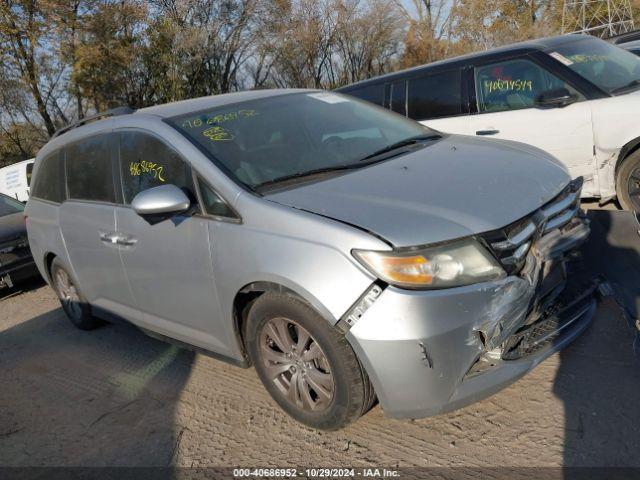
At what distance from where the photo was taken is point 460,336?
2.53m

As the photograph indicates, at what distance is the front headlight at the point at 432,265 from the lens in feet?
8.32

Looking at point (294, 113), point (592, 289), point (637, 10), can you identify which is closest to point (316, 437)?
point (592, 289)

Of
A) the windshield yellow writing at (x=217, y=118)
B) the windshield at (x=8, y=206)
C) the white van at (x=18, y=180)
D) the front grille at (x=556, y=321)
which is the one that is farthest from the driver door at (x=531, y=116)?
the white van at (x=18, y=180)

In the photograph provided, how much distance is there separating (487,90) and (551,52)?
0.66m

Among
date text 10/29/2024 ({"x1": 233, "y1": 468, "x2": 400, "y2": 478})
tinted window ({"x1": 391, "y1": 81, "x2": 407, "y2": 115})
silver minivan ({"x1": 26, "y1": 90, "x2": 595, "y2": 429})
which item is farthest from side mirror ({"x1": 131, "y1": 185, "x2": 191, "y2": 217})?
tinted window ({"x1": 391, "y1": 81, "x2": 407, "y2": 115})

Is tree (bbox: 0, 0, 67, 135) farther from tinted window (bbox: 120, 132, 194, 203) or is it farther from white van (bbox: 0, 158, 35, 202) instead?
tinted window (bbox: 120, 132, 194, 203)

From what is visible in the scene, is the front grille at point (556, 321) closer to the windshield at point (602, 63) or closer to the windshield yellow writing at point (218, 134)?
the windshield yellow writing at point (218, 134)

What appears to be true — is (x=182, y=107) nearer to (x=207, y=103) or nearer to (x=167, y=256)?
(x=207, y=103)

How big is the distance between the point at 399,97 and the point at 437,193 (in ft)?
12.9

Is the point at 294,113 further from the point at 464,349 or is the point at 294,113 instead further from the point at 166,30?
the point at 166,30

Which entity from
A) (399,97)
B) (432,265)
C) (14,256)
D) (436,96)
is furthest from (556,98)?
(14,256)

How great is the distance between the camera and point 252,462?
298 cm

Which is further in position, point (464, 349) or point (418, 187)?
point (418, 187)

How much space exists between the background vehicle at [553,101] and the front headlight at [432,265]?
310 cm
